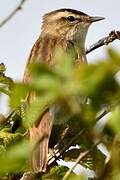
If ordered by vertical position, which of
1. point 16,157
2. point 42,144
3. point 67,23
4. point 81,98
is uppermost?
point 67,23

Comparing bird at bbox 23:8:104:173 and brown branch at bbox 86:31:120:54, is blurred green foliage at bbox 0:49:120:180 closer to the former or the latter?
brown branch at bbox 86:31:120:54

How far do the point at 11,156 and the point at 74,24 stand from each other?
6184mm

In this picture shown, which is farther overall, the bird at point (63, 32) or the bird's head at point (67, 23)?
the bird's head at point (67, 23)

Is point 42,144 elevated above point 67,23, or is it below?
below

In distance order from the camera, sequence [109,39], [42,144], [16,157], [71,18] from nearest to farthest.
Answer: [16,157], [109,39], [42,144], [71,18]

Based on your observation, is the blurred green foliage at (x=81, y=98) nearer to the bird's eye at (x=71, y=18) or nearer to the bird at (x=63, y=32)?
the bird at (x=63, y=32)

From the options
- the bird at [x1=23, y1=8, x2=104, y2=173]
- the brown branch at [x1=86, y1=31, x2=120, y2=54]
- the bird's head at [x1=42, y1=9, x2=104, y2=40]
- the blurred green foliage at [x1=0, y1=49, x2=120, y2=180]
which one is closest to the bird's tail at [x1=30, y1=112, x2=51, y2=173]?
the bird at [x1=23, y1=8, x2=104, y2=173]

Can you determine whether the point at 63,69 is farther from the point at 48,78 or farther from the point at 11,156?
the point at 11,156

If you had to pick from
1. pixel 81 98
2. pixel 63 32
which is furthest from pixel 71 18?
pixel 81 98

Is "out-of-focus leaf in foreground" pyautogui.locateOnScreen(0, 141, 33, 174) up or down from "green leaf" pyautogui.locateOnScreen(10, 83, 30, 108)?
down

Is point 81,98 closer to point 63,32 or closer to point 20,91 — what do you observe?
point 20,91

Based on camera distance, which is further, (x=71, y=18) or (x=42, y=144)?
(x=71, y=18)

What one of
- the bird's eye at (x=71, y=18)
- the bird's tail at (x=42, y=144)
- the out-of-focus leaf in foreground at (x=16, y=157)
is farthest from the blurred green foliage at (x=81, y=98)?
the bird's eye at (x=71, y=18)

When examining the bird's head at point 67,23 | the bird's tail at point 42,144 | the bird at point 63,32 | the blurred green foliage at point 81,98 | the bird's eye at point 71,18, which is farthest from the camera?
the bird's eye at point 71,18
